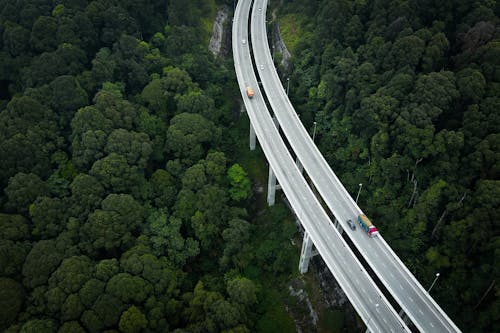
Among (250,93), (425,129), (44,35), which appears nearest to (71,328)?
(250,93)

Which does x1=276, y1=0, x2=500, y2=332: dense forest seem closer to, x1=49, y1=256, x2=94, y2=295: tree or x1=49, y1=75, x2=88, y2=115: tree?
x1=49, y1=256, x2=94, y2=295: tree

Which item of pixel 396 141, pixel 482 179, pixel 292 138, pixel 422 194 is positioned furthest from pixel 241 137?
pixel 482 179

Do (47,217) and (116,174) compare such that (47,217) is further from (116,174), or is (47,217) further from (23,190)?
(116,174)

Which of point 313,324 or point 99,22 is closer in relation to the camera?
point 313,324

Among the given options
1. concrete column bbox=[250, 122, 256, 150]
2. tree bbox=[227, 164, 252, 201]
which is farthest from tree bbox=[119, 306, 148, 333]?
concrete column bbox=[250, 122, 256, 150]

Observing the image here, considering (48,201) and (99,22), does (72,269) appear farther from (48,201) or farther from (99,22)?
(99,22)

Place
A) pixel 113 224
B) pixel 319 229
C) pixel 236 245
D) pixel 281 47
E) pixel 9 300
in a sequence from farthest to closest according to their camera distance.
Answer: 1. pixel 281 47
2. pixel 236 245
3. pixel 319 229
4. pixel 113 224
5. pixel 9 300
